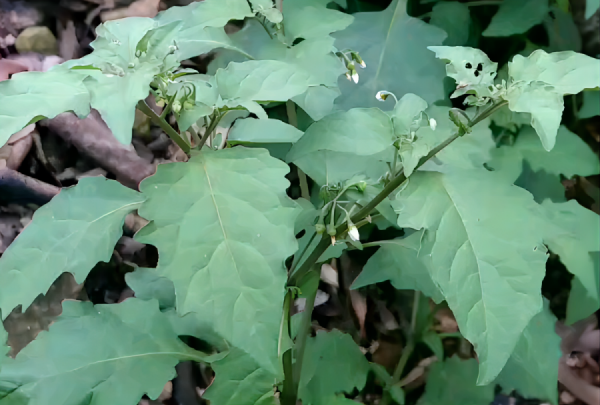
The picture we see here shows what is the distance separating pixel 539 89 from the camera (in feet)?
1.68

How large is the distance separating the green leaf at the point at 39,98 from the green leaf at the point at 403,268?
58 cm

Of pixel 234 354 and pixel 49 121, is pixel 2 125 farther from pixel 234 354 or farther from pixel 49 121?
pixel 49 121

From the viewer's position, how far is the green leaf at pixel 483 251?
49 cm

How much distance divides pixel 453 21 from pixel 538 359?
846 millimetres

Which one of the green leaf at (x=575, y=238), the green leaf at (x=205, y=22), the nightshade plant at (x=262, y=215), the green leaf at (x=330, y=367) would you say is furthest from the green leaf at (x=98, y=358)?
the green leaf at (x=575, y=238)

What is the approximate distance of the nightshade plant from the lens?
0.48 metres

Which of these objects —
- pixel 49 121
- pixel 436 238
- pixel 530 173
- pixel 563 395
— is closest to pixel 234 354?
pixel 436 238

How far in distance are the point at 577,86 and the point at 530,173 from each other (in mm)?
706

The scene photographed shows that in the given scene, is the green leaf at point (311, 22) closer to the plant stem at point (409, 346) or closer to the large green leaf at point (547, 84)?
the large green leaf at point (547, 84)

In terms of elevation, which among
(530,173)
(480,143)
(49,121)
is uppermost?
(480,143)

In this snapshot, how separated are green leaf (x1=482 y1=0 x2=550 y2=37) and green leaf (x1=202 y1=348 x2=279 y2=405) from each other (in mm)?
1017

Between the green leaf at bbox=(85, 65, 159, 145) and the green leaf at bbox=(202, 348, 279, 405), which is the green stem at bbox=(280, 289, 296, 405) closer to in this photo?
the green leaf at bbox=(202, 348, 279, 405)

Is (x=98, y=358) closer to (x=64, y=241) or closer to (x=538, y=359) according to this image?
(x=64, y=241)

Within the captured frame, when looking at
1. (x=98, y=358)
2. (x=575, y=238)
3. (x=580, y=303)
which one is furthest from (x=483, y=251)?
(x=580, y=303)
